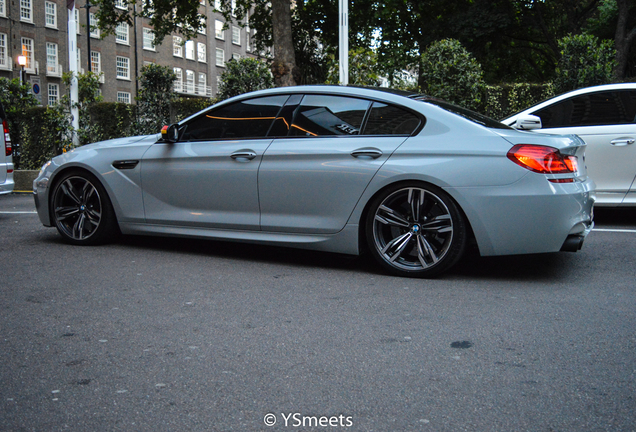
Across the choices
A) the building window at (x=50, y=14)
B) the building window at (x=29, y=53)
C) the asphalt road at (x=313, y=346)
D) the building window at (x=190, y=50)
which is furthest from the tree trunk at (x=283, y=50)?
the building window at (x=190, y=50)

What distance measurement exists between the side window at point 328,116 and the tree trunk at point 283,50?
12974 mm

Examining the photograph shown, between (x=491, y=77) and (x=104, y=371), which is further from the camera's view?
(x=491, y=77)

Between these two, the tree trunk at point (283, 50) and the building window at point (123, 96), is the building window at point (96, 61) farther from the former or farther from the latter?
the tree trunk at point (283, 50)

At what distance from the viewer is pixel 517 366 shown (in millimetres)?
3047

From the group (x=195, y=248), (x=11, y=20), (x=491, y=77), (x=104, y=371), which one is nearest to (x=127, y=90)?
(x=11, y=20)

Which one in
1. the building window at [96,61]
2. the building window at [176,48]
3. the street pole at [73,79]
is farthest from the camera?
the building window at [176,48]

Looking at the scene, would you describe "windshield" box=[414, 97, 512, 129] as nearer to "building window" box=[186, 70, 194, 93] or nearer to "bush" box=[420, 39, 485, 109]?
"bush" box=[420, 39, 485, 109]

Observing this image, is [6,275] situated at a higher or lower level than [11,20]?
lower

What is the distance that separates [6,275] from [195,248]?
1.73 metres

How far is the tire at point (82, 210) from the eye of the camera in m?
6.12

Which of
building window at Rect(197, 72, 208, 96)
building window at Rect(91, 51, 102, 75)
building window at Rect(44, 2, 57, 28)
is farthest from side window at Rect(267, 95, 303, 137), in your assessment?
building window at Rect(197, 72, 208, 96)

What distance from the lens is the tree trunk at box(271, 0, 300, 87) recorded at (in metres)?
18.2

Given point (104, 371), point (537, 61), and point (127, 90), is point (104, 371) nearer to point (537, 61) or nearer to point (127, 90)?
point (537, 61)

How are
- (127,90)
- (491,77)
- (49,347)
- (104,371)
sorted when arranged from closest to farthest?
(104,371)
(49,347)
(491,77)
(127,90)
